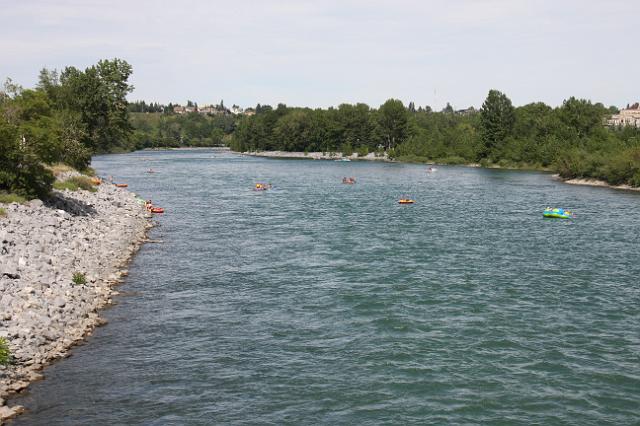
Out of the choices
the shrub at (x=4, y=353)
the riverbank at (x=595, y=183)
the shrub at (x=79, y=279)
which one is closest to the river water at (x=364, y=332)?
the shrub at (x=4, y=353)

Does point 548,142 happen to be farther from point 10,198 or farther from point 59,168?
point 10,198

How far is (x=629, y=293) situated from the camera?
116ft

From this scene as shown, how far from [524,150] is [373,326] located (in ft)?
463

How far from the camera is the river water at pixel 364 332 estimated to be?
21.1 meters

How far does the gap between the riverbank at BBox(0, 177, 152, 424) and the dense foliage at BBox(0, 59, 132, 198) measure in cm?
296

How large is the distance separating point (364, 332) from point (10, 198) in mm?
30350

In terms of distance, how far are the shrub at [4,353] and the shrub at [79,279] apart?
32.8 feet

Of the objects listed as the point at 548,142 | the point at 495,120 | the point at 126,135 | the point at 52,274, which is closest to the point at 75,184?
the point at 52,274

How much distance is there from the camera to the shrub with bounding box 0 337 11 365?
2078 centimetres

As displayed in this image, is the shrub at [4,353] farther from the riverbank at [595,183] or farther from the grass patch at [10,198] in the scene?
the riverbank at [595,183]

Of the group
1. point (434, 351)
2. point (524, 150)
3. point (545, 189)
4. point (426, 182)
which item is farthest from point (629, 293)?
point (524, 150)

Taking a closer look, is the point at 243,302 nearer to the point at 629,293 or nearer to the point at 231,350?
the point at 231,350

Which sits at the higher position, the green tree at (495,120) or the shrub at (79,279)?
the green tree at (495,120)

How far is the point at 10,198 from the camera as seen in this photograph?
148ft
